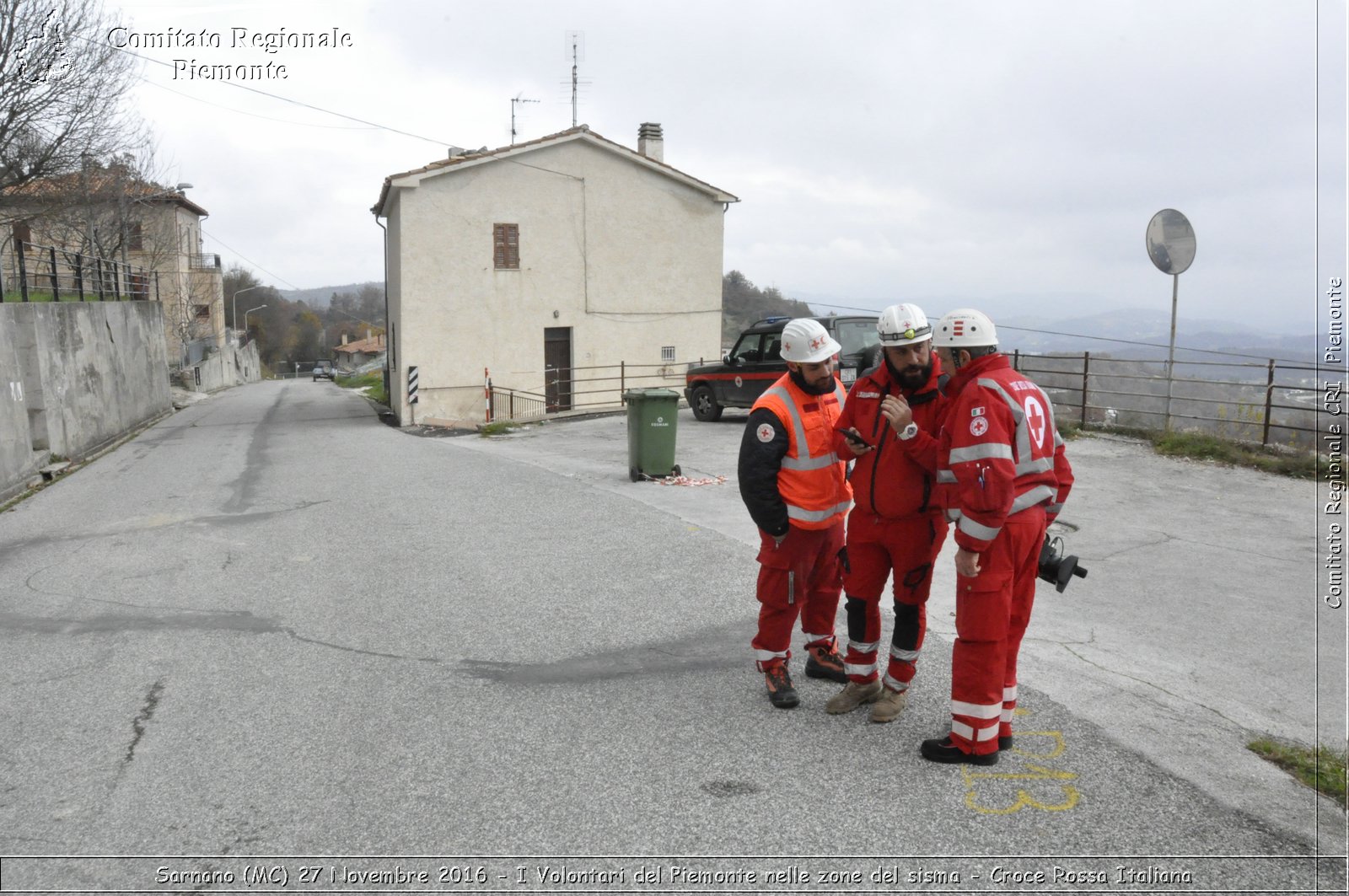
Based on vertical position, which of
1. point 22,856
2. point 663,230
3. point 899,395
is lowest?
point 22,856

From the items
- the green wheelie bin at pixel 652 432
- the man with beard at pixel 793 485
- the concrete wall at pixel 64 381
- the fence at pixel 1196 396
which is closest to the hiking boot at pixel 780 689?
the man with beard at pixel 793 485

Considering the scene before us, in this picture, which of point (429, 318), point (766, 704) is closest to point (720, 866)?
point (766, 704)

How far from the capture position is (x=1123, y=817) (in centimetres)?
354

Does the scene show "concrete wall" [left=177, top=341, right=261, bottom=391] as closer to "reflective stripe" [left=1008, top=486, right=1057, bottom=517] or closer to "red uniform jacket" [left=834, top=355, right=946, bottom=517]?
"red uniform jacket" [left=834, top=355, right=946, bottom=517]

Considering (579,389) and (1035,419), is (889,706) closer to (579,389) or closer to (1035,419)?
(1035,419)

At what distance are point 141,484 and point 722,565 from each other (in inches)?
375

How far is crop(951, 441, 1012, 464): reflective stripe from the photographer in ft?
12.2

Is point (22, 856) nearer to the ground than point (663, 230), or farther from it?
nearer to the ground

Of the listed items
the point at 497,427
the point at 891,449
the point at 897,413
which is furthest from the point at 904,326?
the point at 497,427

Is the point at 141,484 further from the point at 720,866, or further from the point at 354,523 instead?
the point at 720,866

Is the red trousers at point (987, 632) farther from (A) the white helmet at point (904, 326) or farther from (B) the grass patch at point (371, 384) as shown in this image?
(B) the grass patch at point (371, 384)

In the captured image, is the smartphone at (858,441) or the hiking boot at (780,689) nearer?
the smartphone at (858,441)

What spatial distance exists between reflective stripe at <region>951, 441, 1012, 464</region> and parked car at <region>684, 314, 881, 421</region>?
1309cm

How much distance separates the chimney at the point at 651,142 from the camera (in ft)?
91.6
